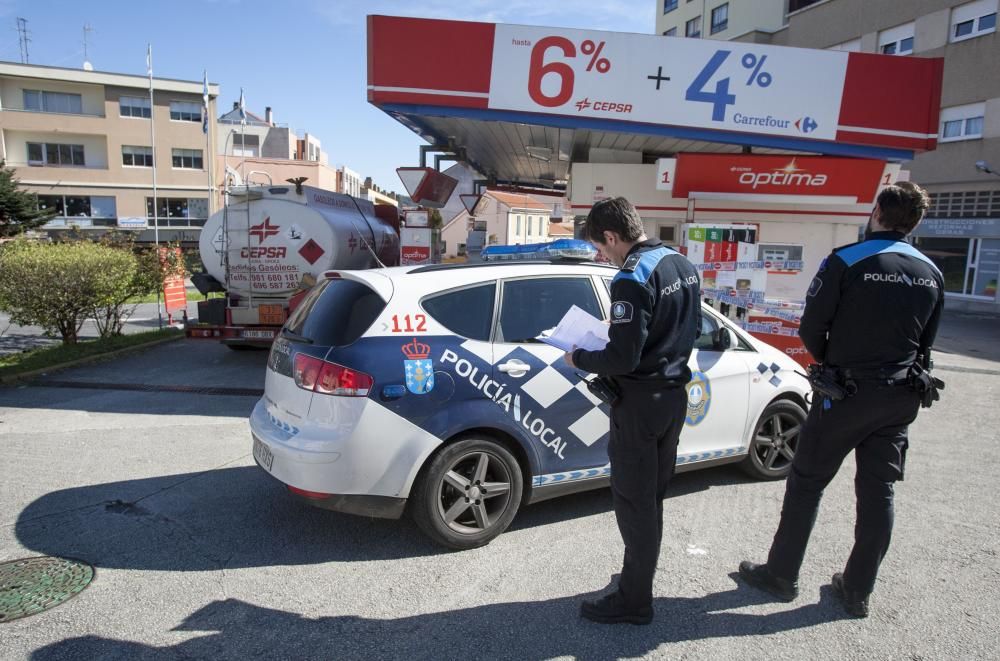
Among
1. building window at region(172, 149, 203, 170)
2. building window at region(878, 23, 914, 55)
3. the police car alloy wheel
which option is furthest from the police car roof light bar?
building window at region(172, 149, 203, 170)

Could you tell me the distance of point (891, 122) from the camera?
28.4ft

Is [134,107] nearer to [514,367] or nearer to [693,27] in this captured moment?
[693,27]

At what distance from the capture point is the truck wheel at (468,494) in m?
3.65

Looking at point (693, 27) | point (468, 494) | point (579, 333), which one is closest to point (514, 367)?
point (468, 494)

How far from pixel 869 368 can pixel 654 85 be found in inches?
250

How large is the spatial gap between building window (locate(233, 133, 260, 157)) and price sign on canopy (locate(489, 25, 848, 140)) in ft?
187

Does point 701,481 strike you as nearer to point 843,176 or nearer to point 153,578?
point 153,578

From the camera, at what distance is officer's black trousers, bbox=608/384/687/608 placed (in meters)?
2.88

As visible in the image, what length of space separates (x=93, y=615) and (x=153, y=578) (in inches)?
14.6

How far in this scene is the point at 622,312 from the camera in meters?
2.79

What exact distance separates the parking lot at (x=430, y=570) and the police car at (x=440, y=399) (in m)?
0.38

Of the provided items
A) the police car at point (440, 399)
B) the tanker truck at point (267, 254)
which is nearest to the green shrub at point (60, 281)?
the tanker truck at point (267, 254)

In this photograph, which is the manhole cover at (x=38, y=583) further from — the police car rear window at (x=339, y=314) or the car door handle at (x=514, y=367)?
the car door handle at (x=514, y=367)

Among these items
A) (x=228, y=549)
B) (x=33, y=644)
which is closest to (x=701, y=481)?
(x=228, y=549)
